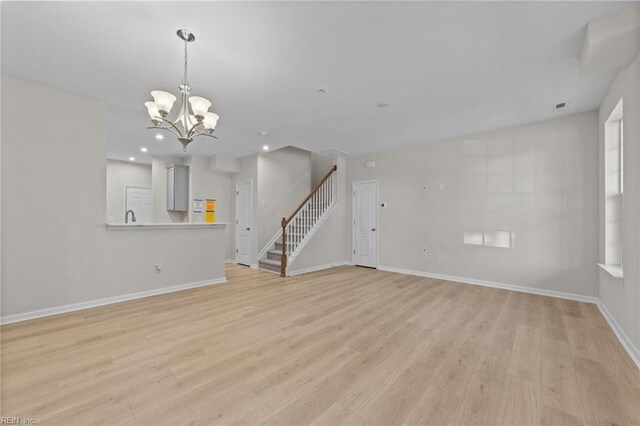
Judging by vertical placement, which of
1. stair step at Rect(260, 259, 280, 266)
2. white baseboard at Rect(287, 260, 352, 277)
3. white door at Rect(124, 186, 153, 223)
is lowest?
white baseboard at Rect(287, 260, 352, 277)

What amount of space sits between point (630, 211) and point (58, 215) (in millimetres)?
6562

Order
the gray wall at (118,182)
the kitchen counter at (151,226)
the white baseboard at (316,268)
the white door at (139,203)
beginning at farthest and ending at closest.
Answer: the white door at (139,203), the gray wall at (118,182), the white baseboard at (316,268), the kitchen counter at (151,226)

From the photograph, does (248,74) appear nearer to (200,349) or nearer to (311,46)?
(311,46)

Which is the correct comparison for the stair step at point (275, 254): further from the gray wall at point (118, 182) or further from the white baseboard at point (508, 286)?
the gray wall at point (118, 182)

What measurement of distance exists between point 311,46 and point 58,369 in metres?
3.56

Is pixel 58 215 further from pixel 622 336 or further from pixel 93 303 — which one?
pixel 622 336

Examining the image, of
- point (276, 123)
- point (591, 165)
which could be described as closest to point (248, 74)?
point (276, 123)

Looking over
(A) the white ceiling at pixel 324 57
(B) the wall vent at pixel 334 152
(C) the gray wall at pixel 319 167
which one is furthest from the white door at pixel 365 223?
(A) the white ceiling at pixel 324 57

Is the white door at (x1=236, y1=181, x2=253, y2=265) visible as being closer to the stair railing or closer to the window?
the stair railing

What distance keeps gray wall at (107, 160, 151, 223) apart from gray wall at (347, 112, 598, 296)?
738 centimetres

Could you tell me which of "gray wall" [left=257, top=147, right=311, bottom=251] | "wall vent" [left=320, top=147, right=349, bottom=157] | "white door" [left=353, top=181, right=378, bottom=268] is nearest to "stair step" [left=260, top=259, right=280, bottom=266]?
"gray wall" [left=257, top=147, right=311, bottom=251]

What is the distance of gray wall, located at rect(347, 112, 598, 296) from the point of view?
4.04 meters

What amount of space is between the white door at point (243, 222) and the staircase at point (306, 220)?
0.64m

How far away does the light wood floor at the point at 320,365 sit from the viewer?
1690 millimetres
